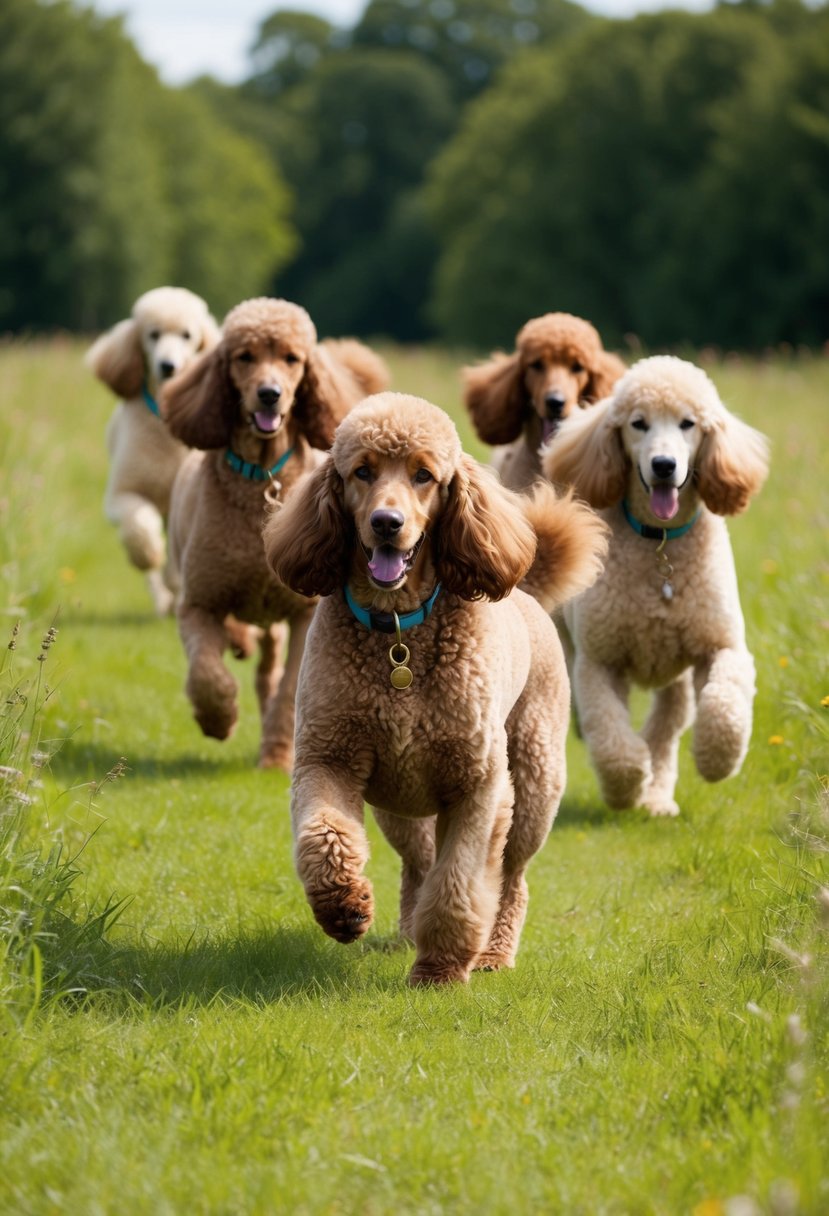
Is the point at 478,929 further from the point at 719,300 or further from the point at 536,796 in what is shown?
the point at 719,300

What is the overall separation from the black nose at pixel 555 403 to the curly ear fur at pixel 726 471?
5.09ft

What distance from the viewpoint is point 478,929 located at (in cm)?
487

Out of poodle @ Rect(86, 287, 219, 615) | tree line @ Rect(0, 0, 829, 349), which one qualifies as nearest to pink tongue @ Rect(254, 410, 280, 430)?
poodle @ Rect(86, 287, 219, 615)

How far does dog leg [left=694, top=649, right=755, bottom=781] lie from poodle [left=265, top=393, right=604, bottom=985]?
1.80 m

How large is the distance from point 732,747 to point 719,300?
42.2 metres

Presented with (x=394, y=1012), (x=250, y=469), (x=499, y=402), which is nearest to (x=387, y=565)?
(x=394, y=1012)

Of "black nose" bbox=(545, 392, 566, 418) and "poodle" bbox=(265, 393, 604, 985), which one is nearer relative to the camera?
"poodle" bbox=(265, 393, 604, 985)

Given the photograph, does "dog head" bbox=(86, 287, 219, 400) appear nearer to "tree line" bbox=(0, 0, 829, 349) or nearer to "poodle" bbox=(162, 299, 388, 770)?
"poodle" bbox=(162, 299, 388, 770)

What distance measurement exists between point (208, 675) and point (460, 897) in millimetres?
2660

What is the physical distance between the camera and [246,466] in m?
7.55

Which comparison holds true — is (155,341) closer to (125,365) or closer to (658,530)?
(125,365)

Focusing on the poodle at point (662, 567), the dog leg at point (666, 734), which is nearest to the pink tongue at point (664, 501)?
the poodle at point (662, 567)

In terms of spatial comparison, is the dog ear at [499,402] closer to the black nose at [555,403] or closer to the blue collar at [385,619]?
the black nose at [555,403]

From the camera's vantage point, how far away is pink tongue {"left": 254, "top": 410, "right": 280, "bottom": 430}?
7.37 meters
